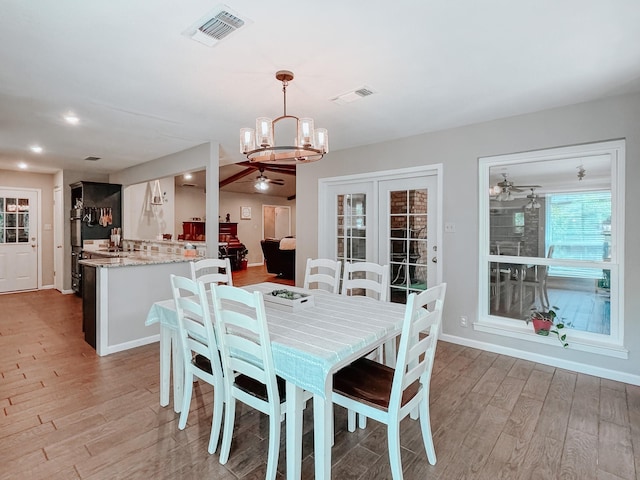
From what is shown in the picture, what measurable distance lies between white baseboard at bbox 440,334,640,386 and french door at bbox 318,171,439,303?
73 centimetres

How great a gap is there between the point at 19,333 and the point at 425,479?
185 inches

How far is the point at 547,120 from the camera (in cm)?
317

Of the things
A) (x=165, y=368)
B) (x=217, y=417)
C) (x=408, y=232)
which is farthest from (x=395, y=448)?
(x=408, y=232)

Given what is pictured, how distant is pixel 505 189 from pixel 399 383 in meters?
2.75

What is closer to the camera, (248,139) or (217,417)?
(217,417)

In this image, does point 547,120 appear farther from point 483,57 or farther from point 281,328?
point 281,328

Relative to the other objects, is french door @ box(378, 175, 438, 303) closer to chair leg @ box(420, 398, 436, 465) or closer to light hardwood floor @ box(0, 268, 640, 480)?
light hardwood floor @ box(0, 268, 640, 480)

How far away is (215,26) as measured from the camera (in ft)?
6.23

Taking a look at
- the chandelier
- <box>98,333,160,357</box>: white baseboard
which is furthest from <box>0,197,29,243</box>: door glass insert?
the chandelier

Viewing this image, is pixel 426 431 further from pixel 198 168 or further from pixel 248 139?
pixel 198 168

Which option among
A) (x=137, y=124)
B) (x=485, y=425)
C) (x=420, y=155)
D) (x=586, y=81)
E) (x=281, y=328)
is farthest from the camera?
(x=420, y=155)

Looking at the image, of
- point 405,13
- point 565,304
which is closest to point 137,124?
point 405,13

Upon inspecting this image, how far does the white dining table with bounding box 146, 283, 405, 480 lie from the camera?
5.07ft

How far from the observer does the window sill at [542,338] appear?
292 cm
